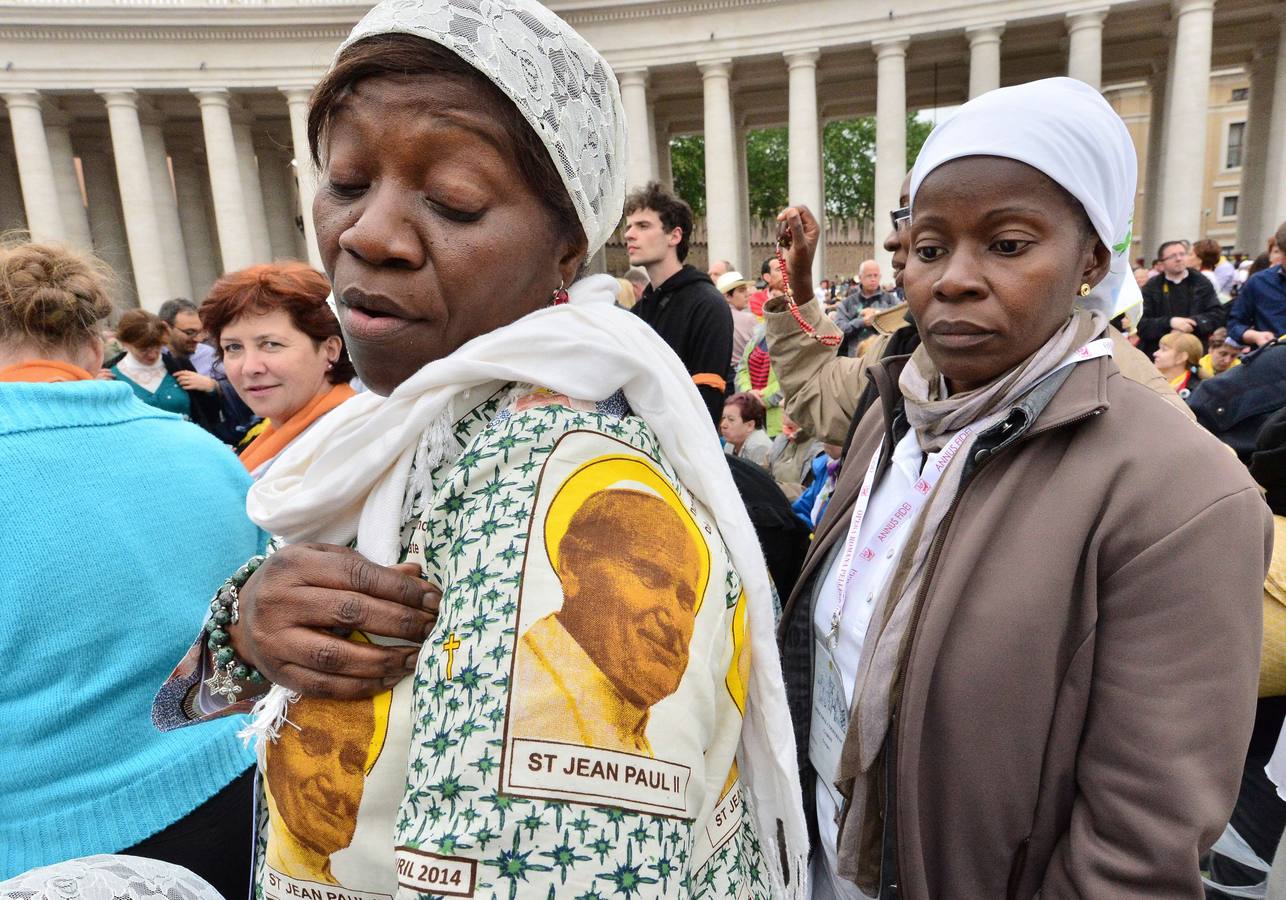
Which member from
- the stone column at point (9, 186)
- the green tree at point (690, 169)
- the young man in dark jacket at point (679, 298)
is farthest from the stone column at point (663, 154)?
the young man in dark jacket at point (679, 298)

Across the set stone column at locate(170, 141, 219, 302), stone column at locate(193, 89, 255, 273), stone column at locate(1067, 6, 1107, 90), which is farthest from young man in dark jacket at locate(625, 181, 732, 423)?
stone column at locate(170, 141, 219, 302)

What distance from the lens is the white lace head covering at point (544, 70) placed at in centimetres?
101

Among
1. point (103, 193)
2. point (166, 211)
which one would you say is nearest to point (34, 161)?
point (166, 211)

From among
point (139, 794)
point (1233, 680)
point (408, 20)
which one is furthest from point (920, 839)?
point (139, 794)

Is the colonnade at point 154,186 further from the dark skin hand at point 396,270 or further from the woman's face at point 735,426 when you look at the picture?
the dark skin hand at point 396,270

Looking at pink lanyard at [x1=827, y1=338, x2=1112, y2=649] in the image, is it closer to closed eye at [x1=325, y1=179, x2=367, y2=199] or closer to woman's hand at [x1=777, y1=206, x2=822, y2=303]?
woman's hand at [x1=777, y1=206, x2=822, y2=303]

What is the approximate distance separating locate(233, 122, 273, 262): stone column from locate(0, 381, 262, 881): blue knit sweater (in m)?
30.9

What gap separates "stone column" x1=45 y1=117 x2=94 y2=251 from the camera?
28.6 meters

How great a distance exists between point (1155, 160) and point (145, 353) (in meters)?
31.0

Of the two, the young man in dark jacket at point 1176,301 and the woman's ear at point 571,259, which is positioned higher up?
the woman's ear at point 571,259

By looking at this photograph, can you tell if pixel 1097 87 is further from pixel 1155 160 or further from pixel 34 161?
pixel 34 161

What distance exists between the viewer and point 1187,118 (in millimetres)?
23516

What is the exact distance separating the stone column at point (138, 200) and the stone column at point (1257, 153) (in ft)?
123

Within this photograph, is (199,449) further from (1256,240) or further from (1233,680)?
(1256,240)
